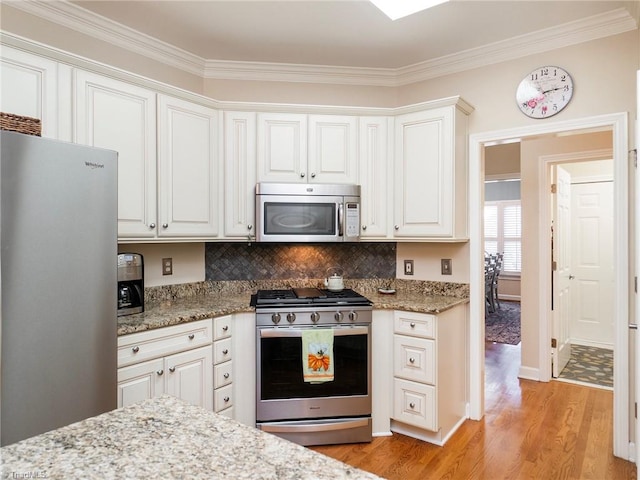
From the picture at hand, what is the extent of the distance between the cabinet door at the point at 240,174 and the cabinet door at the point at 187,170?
0.08m

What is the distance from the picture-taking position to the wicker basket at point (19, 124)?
4.88 feet

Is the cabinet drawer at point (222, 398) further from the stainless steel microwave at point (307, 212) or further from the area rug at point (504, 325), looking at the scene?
the area rug at point (504, 325)

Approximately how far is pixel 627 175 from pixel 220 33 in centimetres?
265

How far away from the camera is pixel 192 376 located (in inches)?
90.2

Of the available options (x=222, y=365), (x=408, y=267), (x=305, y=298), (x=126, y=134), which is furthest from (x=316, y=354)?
(x=126, y=134)

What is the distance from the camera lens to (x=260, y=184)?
2764mm

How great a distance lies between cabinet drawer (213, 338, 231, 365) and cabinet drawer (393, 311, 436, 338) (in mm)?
1086

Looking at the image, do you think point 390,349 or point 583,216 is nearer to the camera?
point 390,349

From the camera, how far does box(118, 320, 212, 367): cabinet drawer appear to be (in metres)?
1.98

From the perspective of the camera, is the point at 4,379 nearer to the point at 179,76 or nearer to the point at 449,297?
the point at 179,76

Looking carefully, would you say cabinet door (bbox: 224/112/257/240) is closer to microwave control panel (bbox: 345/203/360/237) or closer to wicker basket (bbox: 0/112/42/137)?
microwave control panel (bbox: 345/203/360/237)

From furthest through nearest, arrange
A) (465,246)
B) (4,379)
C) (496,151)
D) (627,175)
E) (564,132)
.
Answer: (496,151)
(465,246)
(564,132)
(627,175)
(4,379)

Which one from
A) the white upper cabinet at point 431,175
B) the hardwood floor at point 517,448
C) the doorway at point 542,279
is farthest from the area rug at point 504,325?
the white upper cabinet at point 431,175

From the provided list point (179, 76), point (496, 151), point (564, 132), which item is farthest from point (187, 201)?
point (496, 151)
